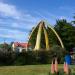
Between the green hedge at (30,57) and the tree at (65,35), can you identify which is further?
the tree at (65,35)

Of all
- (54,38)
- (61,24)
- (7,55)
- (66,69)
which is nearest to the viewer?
(66,69)

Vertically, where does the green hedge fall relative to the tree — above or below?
below

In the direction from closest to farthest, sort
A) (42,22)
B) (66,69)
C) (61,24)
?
(66,69), (42,22), (61,24)

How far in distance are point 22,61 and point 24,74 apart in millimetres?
20047

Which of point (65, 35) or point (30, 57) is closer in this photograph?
point (30, 57)

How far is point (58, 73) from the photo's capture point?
14344 millimetres

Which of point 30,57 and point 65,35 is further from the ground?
point 65,35

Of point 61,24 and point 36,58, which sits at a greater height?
point 61,24

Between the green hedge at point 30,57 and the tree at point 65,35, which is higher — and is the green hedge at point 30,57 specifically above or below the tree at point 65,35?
below

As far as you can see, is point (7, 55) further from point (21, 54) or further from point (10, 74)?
point (10, 74)

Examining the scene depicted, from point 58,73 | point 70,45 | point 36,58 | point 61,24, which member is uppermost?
point 61,24

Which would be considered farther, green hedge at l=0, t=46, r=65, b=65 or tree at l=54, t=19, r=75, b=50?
tree at l=54, t=19, r=75, b=50

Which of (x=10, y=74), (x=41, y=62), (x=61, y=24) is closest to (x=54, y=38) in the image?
(x=61, y=24)

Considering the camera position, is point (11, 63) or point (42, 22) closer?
point (11, 63)
